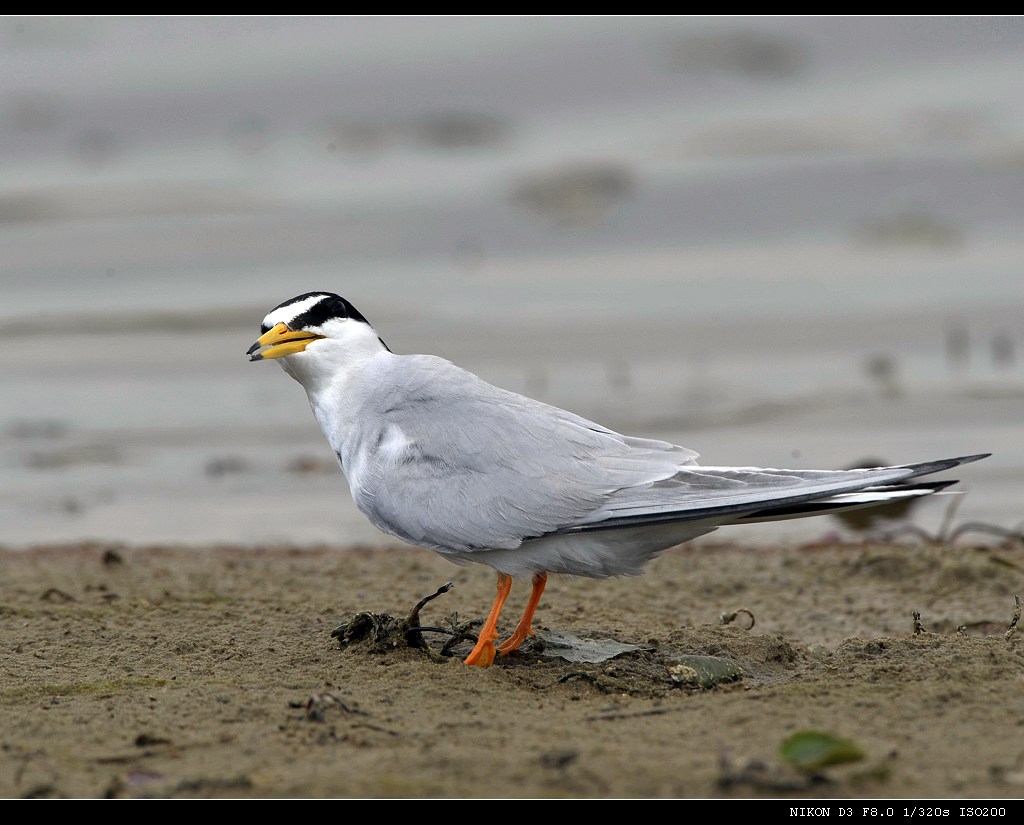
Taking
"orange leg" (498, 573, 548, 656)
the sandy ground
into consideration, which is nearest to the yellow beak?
the sandy ground

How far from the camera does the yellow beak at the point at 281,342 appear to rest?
5270mm

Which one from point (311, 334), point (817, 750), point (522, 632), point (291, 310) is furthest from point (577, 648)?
point (291, 310)

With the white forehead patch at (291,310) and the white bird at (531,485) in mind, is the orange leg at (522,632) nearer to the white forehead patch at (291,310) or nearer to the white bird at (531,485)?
the white bird at (531,485)

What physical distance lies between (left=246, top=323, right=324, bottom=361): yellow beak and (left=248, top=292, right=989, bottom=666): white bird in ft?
1.22

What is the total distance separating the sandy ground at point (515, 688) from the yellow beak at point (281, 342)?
3.33 ft

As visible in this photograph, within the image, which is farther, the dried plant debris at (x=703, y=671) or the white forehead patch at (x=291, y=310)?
the white forehead patch at (x=291, y=310)

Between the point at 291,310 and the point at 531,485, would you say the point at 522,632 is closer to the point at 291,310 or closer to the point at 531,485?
the point at 531,485

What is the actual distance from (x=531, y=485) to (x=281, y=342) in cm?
133

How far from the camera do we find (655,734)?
3.61 m

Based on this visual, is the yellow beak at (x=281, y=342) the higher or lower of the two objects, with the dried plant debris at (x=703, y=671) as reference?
higher

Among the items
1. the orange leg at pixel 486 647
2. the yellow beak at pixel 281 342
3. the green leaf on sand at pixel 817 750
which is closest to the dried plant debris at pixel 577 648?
the orange leg at pixel 486 647

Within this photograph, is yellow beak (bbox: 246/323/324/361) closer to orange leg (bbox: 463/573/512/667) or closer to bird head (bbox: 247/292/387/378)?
bird head (bbox: 247/292/387/378)

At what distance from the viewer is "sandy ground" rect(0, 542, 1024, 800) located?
3.25 m
